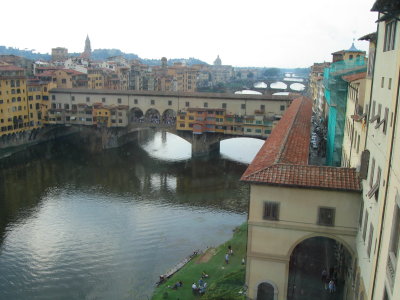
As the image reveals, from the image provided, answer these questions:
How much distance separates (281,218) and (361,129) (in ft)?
16.1

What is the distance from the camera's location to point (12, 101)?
5312 centimetres

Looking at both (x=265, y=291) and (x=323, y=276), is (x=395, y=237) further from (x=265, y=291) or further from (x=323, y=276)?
(x=323, y=276)

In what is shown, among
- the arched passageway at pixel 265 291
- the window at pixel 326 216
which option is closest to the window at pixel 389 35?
the window at pixel 326 216

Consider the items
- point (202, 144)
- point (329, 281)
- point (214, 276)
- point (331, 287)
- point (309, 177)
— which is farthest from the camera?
point (202, 144)

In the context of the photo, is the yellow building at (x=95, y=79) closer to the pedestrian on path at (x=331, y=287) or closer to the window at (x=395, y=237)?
the pedestrian on path at (x=331, y=287)

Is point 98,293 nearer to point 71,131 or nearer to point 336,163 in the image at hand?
point 336,163

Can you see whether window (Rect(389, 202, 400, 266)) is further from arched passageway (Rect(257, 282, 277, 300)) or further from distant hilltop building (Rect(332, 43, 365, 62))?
distant hilltop building (Rect(332, 43, 365, 62))

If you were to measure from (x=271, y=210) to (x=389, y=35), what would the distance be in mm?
7658

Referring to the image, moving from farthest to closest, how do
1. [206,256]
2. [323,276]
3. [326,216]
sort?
1. [206,256]
2. [323,276]
3. [326,216]

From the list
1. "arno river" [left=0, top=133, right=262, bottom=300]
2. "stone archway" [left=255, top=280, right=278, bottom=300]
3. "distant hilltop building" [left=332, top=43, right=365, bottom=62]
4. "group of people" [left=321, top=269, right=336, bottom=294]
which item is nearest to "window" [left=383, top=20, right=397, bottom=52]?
"stone archway" [left=255, top=280, right=278, bottom=300]

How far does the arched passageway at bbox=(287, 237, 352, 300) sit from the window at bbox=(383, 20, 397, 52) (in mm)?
9067

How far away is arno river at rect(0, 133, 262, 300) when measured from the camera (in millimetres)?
23609

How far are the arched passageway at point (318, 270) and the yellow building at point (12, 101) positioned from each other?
4098 cm

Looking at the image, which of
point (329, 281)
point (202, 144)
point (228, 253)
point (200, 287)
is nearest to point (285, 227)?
point (329, 281)
